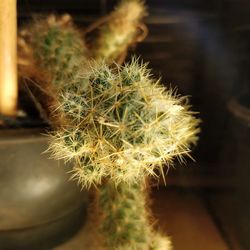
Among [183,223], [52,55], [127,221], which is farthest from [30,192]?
[183,223]

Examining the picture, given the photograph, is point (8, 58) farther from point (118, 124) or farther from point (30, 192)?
point (118, 124)

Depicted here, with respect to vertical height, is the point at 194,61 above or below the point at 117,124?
below

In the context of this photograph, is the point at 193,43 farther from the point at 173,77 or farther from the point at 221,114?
the point at 221,114

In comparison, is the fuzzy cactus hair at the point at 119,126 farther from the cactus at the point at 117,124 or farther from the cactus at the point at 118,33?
the cactus at the point at 118,33

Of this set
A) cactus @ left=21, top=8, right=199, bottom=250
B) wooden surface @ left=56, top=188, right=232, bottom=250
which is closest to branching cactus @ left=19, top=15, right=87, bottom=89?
cactus @ left=21, top=8, right=199, bottom=250

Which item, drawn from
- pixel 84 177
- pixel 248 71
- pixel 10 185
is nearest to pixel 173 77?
pixel 248 71

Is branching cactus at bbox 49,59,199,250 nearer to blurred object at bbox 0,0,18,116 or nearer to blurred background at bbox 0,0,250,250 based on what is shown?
blurred object at bbox 0,0,18,116

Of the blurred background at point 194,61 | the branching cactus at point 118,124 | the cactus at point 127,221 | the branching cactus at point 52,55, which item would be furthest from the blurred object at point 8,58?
the blurred background at point 194,61
